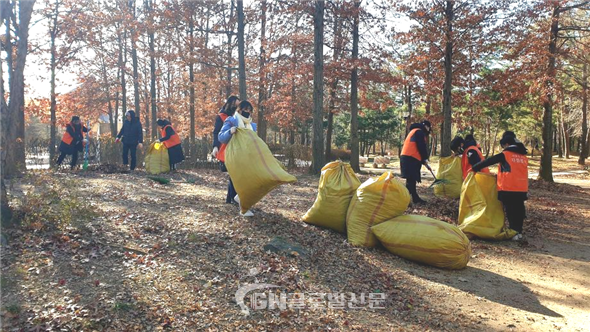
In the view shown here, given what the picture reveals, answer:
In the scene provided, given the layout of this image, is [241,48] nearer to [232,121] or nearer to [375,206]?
[232,121]

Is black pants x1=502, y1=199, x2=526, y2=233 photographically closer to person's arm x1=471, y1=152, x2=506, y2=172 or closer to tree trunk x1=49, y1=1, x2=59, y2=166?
person's arm x1=471, y1=152, x2=506, y2=172

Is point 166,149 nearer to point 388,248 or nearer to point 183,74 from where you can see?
point 388,248

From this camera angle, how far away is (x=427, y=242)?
4457mm

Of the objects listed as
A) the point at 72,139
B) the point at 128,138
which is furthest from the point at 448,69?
the point at 72,139

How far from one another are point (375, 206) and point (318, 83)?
677 centimetres

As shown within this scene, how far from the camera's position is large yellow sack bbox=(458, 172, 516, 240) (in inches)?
232

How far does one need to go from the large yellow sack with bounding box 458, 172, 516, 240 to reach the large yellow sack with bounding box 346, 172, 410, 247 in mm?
1734

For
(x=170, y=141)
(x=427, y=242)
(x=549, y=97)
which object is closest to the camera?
(x=427, y=242)

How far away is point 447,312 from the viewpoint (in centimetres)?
348

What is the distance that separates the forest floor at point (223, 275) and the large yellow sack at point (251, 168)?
1.53 ft

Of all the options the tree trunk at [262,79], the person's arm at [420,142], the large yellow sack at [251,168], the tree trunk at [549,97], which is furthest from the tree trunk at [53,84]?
the tree trunk at [549,97]

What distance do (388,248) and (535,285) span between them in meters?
1.65

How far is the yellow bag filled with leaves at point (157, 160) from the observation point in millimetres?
10375

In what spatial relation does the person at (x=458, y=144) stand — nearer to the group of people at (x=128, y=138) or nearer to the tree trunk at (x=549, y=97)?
the tree trunk at (x=549, y=97)
